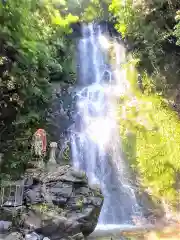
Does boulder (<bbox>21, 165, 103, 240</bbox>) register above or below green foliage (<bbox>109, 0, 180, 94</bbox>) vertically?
below

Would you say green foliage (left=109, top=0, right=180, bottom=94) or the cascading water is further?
green foliage (left=109, top=0, right=180, bottom=94)

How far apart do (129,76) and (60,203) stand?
8.82 metres

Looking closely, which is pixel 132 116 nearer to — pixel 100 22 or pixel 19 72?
pixel 19 72

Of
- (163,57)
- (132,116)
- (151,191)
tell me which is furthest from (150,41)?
(151,191)

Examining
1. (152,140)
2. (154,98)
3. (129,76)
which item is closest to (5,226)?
(152,140)

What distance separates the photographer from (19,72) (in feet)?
34.8

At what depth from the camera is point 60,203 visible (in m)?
9.09

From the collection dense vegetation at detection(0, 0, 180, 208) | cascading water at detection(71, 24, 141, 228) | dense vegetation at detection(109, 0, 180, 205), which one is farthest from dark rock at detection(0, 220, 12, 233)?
dense vegetation at detection(109, 0, 180, 205)

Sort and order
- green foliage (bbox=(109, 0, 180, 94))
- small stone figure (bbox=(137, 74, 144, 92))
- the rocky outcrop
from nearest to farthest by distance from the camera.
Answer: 1. the rocky outcrop
2. green foliage (bbox=(109, 0, 180, 94))
3. small stone figure (bbox=(137, 74, 144, 92))

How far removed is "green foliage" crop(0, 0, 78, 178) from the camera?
404 inches

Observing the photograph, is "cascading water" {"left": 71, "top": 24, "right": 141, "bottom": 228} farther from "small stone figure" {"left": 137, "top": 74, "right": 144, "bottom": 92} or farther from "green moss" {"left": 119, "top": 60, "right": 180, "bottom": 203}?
"small stone figure" {"left": 137, "top": 74, "right": 144, "bottom": 92}

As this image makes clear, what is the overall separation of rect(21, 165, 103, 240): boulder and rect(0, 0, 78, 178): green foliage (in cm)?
178

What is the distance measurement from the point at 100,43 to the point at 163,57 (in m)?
4.81

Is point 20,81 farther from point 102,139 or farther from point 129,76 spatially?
point 129,76
